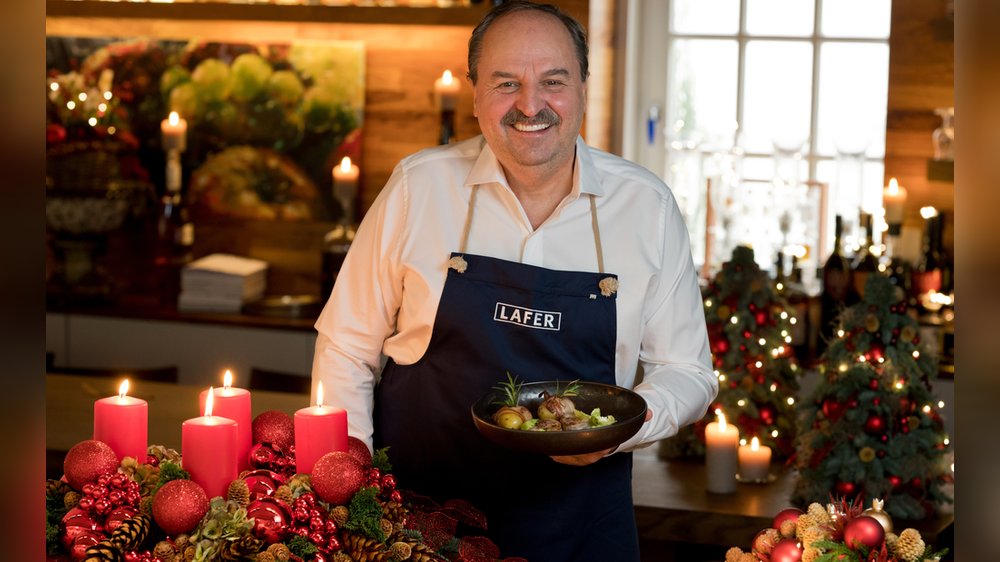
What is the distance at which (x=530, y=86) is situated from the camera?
166 centimetres

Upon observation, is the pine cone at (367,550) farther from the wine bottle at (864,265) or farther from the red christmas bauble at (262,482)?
the wine bottle at (864,265)

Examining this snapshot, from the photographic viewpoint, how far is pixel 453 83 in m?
3.66

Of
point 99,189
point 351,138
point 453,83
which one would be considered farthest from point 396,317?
point 99,189

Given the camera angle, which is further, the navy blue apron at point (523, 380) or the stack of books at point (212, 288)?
the stack of books at point (212, 288)

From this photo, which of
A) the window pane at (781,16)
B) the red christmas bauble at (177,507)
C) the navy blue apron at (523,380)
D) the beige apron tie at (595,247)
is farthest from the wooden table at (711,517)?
the window pane at (781,16)

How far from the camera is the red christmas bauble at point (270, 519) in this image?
110 cm

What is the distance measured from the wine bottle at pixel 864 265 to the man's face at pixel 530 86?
168 centimetres

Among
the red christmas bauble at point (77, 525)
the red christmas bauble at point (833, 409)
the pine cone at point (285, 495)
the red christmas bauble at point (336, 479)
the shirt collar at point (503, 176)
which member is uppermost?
the shirt collar at point (503, 176)

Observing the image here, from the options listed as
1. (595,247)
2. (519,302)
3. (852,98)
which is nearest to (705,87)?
(852,98)

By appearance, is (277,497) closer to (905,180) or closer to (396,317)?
(396,317)

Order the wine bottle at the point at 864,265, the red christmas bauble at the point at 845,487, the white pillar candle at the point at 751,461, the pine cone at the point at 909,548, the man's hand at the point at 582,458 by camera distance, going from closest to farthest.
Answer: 1. the pine cone at the point at 909,548
2. the man's hand at the point at 582,458
3. the red christmas bauble at the point at 845,487
4. the white pillar candle at the point at 751,461
5. the wine bottle at the point at 864,265

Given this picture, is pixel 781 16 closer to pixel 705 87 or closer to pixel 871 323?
pixel 705 87

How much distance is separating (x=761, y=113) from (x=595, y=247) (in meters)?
2.36

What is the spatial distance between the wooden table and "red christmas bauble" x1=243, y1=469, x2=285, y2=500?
3.78 feet
